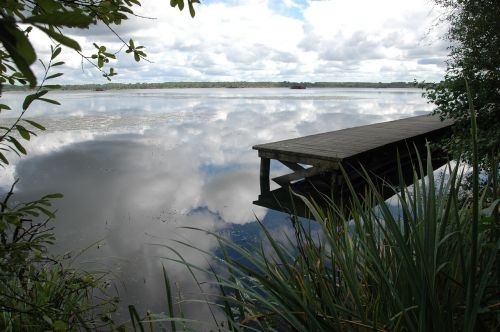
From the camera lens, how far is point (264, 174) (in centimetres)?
934

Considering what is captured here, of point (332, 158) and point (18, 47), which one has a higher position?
point (18, 47)

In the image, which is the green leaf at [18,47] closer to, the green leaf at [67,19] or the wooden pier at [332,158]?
the green leaf at [67,19]

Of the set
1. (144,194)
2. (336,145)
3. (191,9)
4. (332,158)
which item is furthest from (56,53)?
(336,145)

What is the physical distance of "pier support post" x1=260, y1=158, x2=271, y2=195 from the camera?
30.3ft

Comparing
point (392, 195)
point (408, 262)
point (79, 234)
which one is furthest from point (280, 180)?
point (408, 262)

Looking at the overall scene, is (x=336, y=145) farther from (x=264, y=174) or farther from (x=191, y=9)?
(x=191, y=9)

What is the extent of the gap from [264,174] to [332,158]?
7.54 ft

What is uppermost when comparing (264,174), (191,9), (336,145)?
(191,9)

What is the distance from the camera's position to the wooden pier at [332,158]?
786 cm

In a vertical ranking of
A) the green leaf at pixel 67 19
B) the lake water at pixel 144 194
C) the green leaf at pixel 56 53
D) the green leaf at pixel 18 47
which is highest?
the green leaf at pixel 56 53

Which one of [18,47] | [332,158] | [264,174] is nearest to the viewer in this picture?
[18,47]

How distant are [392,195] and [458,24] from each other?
146 inches

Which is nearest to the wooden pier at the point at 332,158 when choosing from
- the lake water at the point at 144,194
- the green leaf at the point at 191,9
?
the lake water at the point at 144,194

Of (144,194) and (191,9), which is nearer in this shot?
(191,9)
